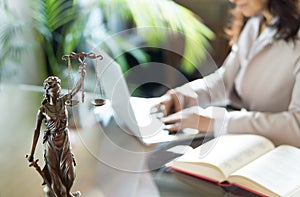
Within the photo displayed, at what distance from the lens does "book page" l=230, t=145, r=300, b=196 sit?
0.92 meters

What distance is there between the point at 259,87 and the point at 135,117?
0.70m

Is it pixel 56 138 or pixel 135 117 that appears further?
pixel 135 117

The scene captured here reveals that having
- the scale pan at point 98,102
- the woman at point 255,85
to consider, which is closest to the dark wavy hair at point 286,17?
the woman at point 255,85

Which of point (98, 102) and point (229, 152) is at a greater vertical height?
point (98, 102)

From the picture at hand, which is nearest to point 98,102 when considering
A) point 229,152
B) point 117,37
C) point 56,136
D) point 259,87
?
point 56,136

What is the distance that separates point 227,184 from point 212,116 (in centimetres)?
30

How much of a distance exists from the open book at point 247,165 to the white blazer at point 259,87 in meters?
0.17

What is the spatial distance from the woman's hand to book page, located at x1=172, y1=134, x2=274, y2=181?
52 mm

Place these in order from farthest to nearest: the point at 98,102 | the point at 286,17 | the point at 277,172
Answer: the point at 286,17 < the point at 277,172 < the point at 98,102

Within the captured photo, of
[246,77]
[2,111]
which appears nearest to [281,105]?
[246,77]

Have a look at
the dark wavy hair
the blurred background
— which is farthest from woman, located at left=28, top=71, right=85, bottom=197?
the dark wavy hair

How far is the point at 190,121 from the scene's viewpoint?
1.19 m

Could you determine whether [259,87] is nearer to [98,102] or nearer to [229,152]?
[229,152]

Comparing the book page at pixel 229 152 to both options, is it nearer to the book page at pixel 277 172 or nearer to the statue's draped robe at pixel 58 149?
the book page at pixel 277 172
